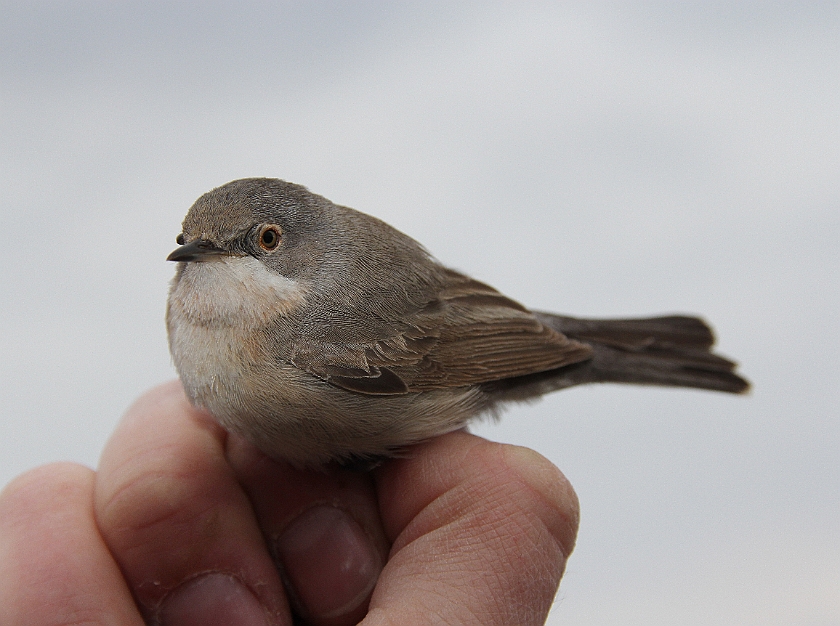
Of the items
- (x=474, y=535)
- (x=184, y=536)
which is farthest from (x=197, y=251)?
(x=474, y=535)

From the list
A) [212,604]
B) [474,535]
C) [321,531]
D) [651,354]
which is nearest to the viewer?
[474,535]

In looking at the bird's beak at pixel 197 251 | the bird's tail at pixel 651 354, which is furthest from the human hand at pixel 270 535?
the bird's tail at pixel 651 354

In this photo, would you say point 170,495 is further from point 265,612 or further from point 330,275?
point 330,275

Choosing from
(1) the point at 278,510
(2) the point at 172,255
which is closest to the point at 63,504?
(1) the point at 278,510

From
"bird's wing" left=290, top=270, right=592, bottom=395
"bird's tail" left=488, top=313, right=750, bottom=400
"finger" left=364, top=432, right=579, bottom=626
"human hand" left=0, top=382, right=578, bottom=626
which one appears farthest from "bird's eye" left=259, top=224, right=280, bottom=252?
"bird's tail" left=488, top=313, right=750, bottom=400

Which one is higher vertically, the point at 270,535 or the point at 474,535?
the point at 474,535

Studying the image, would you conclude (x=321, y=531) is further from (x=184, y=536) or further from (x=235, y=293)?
(x=235, y=293)
